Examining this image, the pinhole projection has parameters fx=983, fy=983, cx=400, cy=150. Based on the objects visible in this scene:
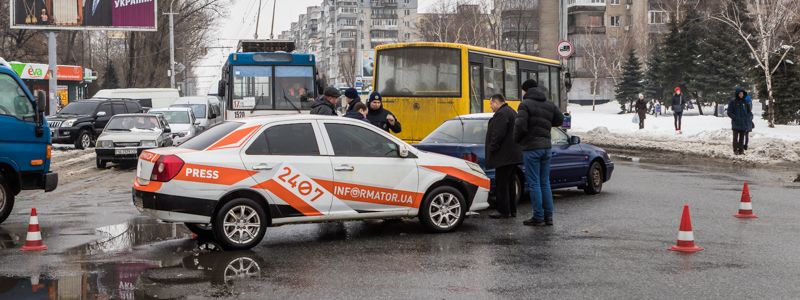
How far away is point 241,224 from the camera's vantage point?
9.98 metres

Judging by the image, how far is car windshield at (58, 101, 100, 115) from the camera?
32.9 metres

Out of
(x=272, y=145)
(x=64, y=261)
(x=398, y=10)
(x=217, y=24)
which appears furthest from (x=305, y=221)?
(x=398, y=10)

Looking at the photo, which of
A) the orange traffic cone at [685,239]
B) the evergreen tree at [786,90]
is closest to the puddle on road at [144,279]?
the orange traffic cone at [685,239]

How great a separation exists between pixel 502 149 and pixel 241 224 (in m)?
3.93

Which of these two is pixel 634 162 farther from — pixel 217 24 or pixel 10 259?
pixel 217 24

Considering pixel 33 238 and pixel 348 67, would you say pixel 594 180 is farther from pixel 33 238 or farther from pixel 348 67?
pixel 348 67

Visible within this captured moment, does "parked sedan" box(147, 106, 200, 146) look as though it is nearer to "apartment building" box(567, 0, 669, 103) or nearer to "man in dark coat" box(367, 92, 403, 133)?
"man in dark coat" box(367, 92, 403, 133)

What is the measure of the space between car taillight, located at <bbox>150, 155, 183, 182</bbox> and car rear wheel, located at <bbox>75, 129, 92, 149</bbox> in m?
23.4

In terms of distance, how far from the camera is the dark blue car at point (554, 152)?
13816 millimetres

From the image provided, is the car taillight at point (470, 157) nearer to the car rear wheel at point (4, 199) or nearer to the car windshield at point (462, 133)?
the car windshield at point (462, 133)

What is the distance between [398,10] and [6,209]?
16599 centimetres

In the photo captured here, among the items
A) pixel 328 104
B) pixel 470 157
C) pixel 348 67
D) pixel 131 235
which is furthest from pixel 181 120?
pixel 348 67

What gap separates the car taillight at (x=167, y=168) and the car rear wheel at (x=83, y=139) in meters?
23.4

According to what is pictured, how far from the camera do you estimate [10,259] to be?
9445 millimetres
